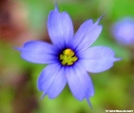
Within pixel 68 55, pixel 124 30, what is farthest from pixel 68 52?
pixel 124 30

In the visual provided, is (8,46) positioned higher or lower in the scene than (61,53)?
higher

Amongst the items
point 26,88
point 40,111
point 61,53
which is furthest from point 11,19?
point 61,53

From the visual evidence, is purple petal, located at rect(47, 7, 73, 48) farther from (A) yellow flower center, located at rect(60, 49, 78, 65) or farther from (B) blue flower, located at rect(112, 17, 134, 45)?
(B) blue flower, located at rect(112, 17, 134, 45)

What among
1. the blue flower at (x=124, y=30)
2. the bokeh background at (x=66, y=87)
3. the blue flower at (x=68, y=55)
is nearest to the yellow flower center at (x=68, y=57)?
the blue flower at (x=68, y=55)

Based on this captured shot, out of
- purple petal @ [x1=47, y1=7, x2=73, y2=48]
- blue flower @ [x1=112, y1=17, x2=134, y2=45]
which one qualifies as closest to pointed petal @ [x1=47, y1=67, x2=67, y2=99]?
purple petal @ [x1=47, y1=7, x2=73, y2=48]

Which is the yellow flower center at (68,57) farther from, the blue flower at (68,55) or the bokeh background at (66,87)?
the bokeh background at (66,87)

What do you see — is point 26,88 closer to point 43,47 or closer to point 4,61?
point 4,61
